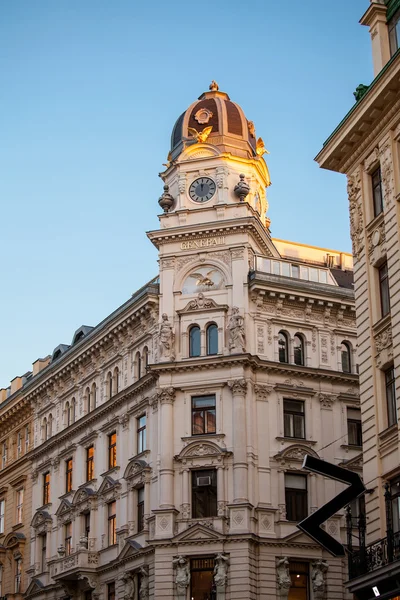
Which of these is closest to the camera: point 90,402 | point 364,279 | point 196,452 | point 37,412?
point 364,279

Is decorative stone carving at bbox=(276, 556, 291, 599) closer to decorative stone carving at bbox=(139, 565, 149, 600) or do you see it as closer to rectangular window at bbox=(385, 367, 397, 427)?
decorative stone carving at bbox=(139, 565, 149, 600)

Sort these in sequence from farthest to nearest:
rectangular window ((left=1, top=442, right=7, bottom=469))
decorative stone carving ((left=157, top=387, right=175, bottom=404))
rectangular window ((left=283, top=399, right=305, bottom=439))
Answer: rectangular window ((left=1, top=442, right=7, bottom=469)), rectangular window ((left=283, top=399, right=305, bottom=439)), decorative stone carving ((left=157, top=387, right=175, bottom=404))

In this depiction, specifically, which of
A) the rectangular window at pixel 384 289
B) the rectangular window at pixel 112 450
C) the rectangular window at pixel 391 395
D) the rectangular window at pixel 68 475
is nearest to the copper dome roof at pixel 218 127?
the rectangular window at pixel 112 450

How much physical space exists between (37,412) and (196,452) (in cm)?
2094

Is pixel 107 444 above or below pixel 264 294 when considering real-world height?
below

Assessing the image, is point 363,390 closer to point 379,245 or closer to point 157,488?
point 379,245

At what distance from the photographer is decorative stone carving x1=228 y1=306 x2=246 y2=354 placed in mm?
55281

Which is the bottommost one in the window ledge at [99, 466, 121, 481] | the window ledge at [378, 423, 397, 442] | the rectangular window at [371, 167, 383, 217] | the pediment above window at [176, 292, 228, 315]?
the window ledge at [378, 423, 397, 442]

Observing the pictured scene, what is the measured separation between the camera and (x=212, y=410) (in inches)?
2165

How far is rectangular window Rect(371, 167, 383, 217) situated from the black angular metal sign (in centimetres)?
877

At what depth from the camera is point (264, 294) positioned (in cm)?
5700

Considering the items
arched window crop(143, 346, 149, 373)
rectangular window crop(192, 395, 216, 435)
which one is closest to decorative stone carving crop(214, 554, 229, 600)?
rectangular window crop(192, 395, 216, 435)

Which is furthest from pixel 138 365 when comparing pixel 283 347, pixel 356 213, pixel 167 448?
pixel 356 213

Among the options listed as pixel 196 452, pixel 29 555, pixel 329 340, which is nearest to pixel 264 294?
pixel 329 340
